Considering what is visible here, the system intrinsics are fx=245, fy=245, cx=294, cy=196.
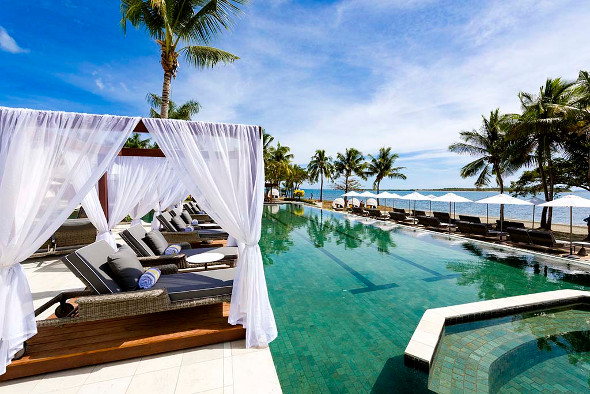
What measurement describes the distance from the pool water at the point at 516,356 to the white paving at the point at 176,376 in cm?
188

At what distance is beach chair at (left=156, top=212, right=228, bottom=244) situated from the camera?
734 centimetres

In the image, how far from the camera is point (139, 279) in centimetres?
340

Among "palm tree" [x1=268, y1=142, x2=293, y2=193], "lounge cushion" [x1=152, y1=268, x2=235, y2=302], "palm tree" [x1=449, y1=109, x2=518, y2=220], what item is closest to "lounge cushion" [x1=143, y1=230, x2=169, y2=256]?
"lounge cushion" [x1=152, y1=268, x2=235, y2=302]

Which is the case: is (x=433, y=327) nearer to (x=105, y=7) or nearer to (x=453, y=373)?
(x=453, y=373)

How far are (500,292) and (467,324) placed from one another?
87.1 inches

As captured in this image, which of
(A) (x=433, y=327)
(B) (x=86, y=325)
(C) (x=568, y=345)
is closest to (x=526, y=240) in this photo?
(C) (x=568, y=345)

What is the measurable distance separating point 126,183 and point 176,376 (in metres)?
4.94

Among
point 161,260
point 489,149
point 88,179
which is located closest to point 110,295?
point 88,179

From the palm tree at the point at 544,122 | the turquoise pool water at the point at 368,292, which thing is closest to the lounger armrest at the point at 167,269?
the turquoise pool water at the point at 368,292

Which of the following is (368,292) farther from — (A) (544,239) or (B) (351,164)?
(B) (351,164)

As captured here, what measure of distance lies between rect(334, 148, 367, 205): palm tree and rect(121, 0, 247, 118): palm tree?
889 inches

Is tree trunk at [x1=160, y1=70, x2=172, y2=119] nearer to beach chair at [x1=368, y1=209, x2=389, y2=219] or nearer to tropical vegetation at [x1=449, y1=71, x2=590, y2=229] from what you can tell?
beach chair at [x1=368, y1=209, x2=389, y2=219]

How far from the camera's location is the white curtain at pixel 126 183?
226 inches

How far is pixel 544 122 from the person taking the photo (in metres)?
10.9
